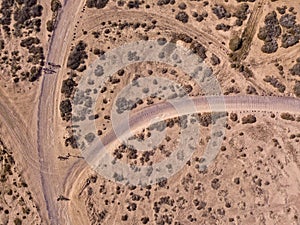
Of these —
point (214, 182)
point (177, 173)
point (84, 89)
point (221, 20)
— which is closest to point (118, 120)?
point (84, 89)

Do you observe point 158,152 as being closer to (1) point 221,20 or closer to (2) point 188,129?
(2) point 188,129

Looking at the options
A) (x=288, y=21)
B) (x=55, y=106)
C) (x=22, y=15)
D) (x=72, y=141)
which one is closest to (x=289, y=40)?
(x=288, y=21)

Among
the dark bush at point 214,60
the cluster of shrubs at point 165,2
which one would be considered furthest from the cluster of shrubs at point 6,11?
the dark bush at point 214,60

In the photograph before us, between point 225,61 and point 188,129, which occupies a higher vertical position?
point 225,61

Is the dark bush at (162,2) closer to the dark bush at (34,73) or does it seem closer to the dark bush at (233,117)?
the dark bush at (233,117)

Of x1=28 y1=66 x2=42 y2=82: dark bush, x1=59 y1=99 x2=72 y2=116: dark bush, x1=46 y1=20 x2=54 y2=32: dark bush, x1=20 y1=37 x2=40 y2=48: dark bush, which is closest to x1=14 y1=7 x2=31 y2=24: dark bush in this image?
x1=20 y1=37 x2=40 y2=48: dark bush

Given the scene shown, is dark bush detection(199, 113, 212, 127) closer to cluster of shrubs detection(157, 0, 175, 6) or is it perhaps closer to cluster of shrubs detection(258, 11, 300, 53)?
cluster of shrubs detection(258, 11, 300, 53)
